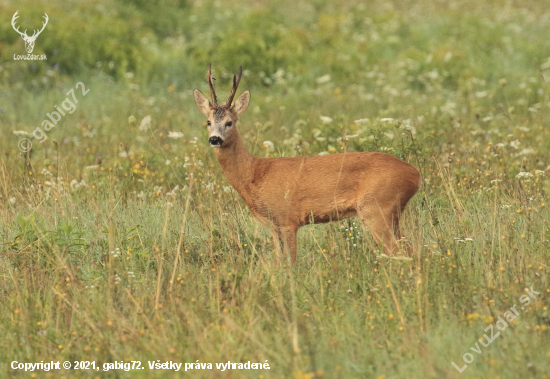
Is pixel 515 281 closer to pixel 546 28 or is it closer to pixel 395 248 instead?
pixel 395 248

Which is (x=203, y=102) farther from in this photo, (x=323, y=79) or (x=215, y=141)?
(x=323, y=79)

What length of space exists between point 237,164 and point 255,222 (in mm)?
537

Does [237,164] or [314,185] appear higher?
[237,164]

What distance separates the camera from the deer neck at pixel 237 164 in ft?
19.4

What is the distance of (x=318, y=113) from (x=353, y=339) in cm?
651

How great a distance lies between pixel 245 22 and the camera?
1310 centimetres

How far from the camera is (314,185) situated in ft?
18.7

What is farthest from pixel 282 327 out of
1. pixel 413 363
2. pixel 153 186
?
pixel 153 186

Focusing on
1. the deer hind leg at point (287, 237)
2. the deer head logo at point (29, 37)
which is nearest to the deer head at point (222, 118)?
the deer hind leg at point (287, 237)

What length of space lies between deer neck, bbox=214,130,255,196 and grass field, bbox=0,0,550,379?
11.8 inches

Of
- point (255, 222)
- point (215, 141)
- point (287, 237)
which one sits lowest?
point (287, 237)

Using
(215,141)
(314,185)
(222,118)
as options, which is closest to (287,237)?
(314,185)

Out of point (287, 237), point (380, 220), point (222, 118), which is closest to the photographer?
point (380, 220)

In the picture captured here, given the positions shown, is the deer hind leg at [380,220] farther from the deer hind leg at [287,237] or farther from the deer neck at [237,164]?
the deer neck at [237,164]
